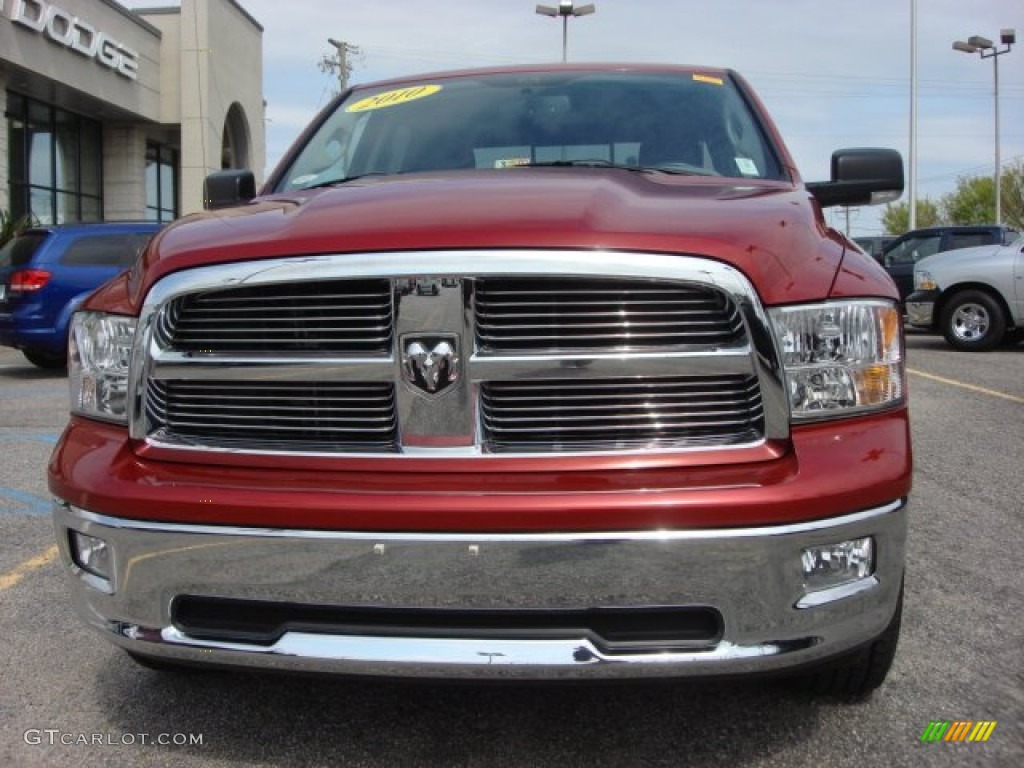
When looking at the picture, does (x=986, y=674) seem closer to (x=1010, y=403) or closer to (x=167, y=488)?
(x=167, y=488)

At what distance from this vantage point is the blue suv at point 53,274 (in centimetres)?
1058

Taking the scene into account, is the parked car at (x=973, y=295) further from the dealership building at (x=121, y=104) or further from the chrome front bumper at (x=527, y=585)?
the dealership building at (x=121, y=104)

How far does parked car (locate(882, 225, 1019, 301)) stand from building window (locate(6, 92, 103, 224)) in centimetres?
1569

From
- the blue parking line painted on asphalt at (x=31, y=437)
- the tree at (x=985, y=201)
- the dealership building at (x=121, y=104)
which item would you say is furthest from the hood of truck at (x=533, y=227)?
the tree at (x=985, y=201)

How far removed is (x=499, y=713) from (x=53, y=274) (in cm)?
985

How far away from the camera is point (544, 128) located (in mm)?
3609

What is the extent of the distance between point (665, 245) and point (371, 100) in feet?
7.51

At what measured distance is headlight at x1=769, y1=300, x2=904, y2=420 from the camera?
2.09 meters

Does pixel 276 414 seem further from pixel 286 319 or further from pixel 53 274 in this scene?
pixel 53 274

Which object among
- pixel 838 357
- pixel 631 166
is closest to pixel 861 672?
pixel 838 357

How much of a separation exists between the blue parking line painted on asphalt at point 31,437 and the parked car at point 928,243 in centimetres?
1224

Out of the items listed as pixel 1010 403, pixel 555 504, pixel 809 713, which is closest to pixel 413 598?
pixel 555 504

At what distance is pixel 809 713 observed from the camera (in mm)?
2533

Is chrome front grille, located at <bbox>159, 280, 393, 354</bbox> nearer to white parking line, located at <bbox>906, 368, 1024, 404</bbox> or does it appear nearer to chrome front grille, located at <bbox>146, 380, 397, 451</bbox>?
chrome front grille, located at <bbox>146, 380, 397, 451</bbox>
